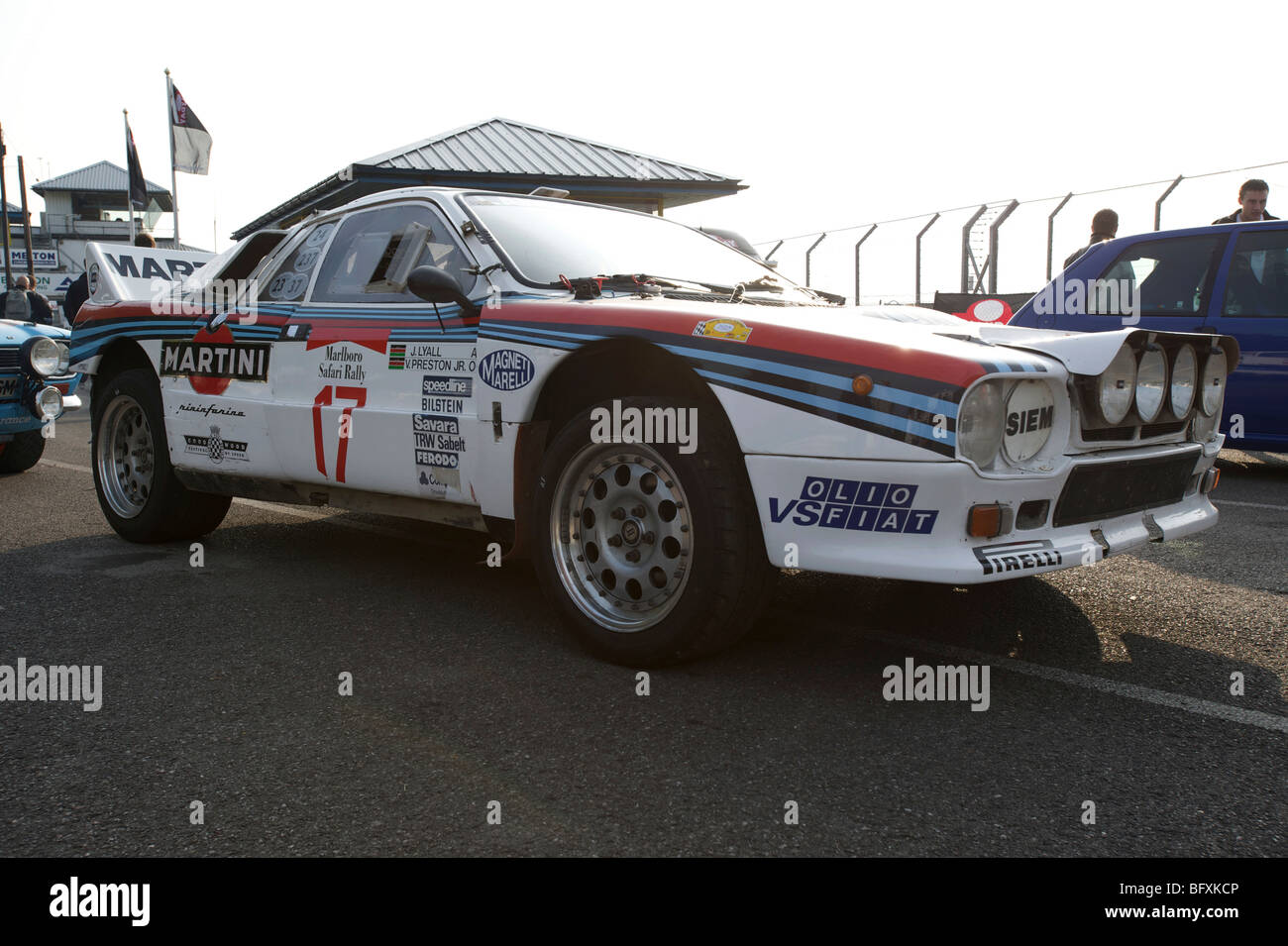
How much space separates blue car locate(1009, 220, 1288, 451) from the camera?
6.52 m

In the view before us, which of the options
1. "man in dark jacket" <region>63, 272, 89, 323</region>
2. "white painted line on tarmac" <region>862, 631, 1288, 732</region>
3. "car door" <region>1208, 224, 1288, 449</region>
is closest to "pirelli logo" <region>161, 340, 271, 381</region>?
"white painted line on tarmac" <region>862, 631, 1288, 732</region>

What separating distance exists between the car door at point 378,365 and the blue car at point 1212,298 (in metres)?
4.51

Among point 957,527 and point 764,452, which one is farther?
point 764,452

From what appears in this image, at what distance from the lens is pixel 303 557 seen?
4809mm

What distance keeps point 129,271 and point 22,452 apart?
2881 mm

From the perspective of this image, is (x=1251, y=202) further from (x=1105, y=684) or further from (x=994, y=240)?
(x=1105, y=684)

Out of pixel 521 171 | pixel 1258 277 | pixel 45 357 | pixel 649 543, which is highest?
pixel 521 171

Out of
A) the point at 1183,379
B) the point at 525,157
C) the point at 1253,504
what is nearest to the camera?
the point at 1183,379

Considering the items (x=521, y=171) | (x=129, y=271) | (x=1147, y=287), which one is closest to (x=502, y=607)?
(x=129, y=271)

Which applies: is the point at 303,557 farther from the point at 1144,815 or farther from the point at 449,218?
the point at 1144,815

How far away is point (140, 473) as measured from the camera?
521 cm

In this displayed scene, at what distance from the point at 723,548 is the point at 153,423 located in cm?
338
